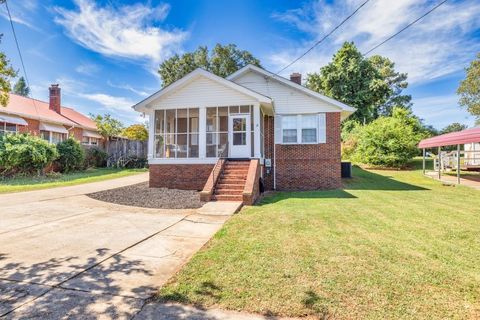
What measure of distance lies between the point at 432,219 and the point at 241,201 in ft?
17.2

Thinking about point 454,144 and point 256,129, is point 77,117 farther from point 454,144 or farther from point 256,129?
point 454,144

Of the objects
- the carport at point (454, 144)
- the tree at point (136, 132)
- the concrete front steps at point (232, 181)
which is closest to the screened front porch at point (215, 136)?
the concrete front steps at point (232, 181)

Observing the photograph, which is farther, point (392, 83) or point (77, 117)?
point (392, 83)

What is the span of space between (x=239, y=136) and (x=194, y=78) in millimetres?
3280

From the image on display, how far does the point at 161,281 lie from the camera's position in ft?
11.4

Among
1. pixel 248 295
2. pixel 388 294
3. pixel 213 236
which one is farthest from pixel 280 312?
pixel 213 236

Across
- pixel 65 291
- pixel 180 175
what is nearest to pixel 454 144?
pixel 180 175

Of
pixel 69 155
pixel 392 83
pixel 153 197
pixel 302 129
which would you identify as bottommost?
pixel 153 197

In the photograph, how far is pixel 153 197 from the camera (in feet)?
33.0

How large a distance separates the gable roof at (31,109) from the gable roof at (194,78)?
12.3 m

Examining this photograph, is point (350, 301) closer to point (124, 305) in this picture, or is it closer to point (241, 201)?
point (124, 305)

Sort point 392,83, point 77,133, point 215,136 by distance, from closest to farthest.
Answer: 1. point 215,136
2. point 77,133
3. point 392,83

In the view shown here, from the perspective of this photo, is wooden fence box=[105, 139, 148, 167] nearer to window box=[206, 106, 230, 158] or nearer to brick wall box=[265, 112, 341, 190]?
window box=[206, 106, 230, 158]

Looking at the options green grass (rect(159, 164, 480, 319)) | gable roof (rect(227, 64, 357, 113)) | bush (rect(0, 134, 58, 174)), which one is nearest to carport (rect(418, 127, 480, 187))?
gable roof (rect(227, 64, 357, 113))
